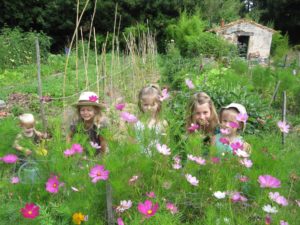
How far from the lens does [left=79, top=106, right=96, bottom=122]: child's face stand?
258cm

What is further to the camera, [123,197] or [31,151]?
[31,151]

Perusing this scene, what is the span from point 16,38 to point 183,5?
28.6 feet

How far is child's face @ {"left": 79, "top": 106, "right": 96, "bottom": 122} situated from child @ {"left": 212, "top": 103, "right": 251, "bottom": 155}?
2.91ft

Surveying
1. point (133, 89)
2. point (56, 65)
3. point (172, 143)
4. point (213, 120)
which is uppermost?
point (172, 143)

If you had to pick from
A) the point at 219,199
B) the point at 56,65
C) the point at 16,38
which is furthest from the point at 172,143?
the point at 16,38

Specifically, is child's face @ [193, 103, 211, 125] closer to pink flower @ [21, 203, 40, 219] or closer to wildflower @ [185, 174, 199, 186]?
wildflower @ [185, 174, 199, 186]

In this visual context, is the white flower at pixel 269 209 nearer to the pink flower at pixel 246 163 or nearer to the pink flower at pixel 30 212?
the pink flower at pixel 246 163

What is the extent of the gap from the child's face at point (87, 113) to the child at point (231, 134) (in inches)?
34.9

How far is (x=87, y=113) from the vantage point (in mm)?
2596

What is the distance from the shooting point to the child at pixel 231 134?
1503 millimetres

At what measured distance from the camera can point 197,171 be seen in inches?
58.8

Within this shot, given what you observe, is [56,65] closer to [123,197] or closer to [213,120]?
[213,120]

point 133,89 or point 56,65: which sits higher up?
point 133,89

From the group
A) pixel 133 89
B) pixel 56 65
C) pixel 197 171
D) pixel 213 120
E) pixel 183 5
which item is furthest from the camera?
pixel 183 5
